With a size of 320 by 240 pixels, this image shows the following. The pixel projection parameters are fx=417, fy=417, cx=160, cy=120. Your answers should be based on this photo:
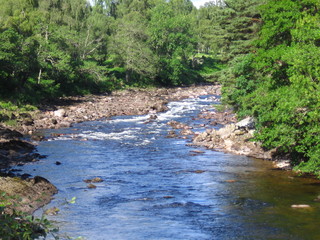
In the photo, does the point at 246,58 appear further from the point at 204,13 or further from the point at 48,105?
the point at 204,13

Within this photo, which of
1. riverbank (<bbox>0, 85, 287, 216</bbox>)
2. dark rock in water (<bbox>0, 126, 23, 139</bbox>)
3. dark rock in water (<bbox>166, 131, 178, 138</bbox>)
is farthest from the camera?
dark rock in water (<bbox>166, 131, 178, 138</bbox>)

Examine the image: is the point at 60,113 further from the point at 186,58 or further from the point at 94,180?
the point at 186,58

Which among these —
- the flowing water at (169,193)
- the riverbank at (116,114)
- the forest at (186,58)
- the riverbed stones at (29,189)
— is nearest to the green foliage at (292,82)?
the forest at (186,58)

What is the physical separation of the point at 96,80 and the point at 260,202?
48.6 meters

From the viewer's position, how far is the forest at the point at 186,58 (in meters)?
21.9

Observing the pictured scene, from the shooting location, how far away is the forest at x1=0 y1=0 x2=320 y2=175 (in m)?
21.9

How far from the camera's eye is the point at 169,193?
67.7 ft

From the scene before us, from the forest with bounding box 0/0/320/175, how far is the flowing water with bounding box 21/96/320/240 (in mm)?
2760

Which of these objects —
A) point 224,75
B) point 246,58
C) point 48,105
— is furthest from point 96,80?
point 246,58

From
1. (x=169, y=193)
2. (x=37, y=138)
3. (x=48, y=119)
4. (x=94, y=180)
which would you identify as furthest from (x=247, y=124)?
(x=48, y=119)

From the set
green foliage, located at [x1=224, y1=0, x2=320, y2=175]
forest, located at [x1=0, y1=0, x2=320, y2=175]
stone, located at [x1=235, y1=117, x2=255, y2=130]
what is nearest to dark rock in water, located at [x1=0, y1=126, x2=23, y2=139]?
forest, located at [x1=0, y1=0, x2=320, y2=175]

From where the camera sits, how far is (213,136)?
3416cm

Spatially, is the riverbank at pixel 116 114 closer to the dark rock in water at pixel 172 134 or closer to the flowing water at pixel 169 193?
the dark rock in water at pixel 172 134

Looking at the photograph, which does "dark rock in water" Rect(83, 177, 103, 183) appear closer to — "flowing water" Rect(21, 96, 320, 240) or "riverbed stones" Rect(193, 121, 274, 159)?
"flowing water" Rect(21, 96, 320, 240)
